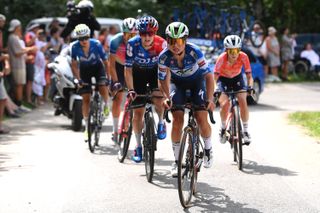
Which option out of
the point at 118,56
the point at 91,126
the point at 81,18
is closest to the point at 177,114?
the point at 118,56

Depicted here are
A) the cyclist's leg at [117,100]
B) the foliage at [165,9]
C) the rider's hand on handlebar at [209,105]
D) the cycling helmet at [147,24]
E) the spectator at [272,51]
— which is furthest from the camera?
the spectator at [272,51]

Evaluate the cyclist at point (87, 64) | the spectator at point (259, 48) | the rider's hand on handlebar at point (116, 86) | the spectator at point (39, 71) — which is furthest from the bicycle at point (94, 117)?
the spectator at point (259, 48)

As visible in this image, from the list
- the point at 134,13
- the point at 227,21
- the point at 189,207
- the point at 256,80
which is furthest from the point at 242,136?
the point at 134,13

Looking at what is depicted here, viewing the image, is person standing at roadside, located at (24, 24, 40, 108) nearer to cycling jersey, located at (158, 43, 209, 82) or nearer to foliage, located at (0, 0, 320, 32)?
foliage, located at (0, 0, 320, 32)

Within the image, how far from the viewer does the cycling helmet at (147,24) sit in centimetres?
1021

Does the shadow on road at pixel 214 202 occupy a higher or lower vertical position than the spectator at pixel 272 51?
lower

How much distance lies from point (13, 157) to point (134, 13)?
2064cm

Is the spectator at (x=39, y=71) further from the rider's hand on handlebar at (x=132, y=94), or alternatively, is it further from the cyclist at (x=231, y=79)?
the rider's hand on handlebar at (x=132, y=94)

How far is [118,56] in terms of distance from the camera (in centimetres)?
1249

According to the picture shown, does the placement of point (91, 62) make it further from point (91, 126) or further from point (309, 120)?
point (309, 120)

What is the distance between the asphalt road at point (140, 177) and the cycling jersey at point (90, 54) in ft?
4.65

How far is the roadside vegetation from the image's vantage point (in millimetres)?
15203

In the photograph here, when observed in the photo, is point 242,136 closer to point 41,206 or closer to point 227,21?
point 41,206

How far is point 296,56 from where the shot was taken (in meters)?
33.6
